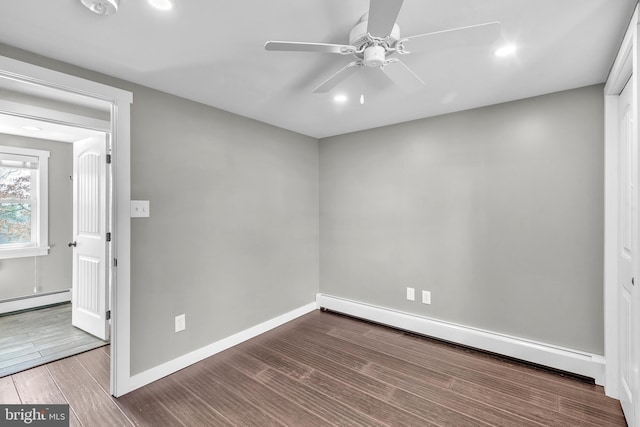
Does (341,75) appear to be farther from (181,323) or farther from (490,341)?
(490,341)

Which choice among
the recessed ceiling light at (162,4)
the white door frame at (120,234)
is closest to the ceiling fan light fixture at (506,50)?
the recessed ceiling light at (162,4)

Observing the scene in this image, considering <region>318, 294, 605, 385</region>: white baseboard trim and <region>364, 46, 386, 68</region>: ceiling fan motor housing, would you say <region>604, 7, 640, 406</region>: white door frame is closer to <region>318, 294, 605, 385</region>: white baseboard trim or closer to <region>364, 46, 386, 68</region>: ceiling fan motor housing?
<region>318, 294, 605, 385</region>: white baseboard trim

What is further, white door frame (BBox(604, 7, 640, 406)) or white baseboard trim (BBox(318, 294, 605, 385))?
white baseboard trim (BBox(318, 294, 605, 385))

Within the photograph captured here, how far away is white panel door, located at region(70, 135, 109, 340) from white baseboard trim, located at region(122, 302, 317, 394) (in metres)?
1.04

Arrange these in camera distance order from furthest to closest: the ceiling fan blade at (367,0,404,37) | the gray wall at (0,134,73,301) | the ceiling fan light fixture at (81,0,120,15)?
the gray wall at (0,134,73,301)
the ceiling fan light fixture at (81,0,120,15)
the ceiling fan blade at (367,0,404,37)

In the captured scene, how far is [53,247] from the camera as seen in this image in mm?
4219

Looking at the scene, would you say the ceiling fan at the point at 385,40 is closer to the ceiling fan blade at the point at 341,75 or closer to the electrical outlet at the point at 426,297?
the ceiling fan blade at the point at 341,75

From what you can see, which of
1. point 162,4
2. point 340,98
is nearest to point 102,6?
point 162,4

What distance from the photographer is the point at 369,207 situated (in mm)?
3639

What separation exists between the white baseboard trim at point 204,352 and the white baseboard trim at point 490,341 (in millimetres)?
829

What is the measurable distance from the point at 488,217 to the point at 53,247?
5.63 meters

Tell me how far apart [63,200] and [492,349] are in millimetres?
5761

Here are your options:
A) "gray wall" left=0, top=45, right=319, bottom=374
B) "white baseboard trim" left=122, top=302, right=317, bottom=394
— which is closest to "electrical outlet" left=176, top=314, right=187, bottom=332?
"gray wall" left=0, top=45, right=319, bottom=374

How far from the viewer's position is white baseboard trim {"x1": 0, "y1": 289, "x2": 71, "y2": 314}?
12.4ft
